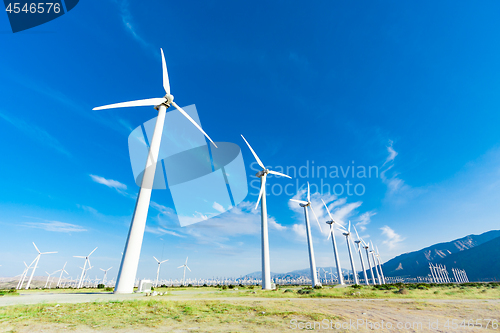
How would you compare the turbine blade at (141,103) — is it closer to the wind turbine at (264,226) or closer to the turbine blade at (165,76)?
the turbine blade at (165,76)

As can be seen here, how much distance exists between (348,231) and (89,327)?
120058 mm

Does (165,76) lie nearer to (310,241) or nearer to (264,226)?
(264,226)

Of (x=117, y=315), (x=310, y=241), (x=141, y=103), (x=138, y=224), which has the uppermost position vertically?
(x=141, y=103)

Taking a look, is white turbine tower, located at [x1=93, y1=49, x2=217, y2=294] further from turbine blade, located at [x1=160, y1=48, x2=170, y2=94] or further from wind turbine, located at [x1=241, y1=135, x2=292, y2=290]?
wind turbine, located at [x1=241, y1=135, x2=292, y2=290]

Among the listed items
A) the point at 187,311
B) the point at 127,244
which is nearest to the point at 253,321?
the point at 187,311

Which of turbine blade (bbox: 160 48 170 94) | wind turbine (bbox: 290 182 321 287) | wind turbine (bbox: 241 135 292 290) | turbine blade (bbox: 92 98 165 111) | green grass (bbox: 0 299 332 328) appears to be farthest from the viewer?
wind turbine (bbox: 290 182 321 287)

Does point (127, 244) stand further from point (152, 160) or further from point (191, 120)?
point (191, 120)

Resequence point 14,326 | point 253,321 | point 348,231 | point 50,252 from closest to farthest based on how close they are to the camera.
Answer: point 14,326 → point 253,321 → point 50,252 → point 348,231

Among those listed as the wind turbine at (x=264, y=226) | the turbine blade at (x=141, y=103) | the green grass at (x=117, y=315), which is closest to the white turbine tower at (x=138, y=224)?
the turbine blade at (x=141, y=103)

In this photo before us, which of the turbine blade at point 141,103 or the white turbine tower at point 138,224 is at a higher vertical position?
the turbine blade at point 141,103

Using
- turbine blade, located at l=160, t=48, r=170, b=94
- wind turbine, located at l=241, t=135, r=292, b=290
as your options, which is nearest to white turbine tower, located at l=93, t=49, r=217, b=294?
turbine blade, located at l=160, t=48, r=170, b=94

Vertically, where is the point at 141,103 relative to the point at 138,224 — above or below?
above

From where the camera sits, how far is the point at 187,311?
57.9ft

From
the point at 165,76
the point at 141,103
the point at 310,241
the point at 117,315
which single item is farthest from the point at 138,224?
the point at 310,241
